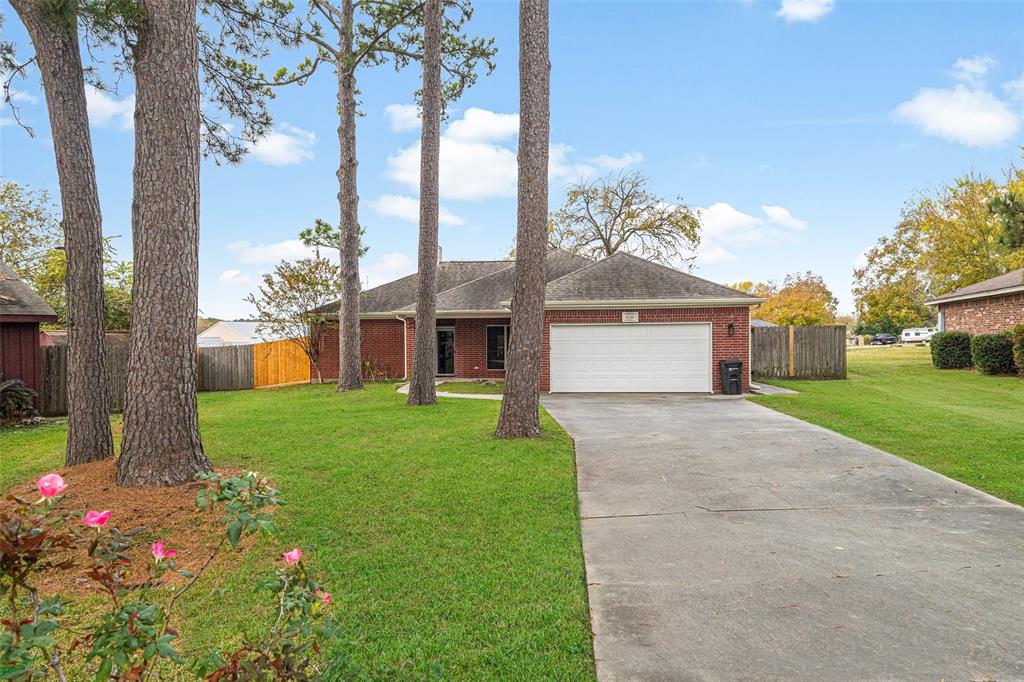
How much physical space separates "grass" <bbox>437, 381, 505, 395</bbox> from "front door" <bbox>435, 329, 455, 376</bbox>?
175 centimetres

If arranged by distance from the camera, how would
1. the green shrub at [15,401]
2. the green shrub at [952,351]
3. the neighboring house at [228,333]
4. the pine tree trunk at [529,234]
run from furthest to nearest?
the neighboring house at [228,333] → the green shrub at [952,351] → the green shrub at [15,401] → the pine tree trunk at [529,234]

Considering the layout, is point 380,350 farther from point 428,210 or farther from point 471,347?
point 428,210

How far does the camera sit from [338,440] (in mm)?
7898

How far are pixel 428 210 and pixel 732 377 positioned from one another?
28.8 ft

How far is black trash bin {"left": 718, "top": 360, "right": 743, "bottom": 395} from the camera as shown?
13.6 m

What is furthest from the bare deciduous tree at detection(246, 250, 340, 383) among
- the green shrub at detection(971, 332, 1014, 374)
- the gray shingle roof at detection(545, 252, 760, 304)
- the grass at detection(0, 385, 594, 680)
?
the green shrub at detection(971, 332, 1014, 374)

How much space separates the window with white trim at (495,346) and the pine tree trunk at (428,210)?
6.66m

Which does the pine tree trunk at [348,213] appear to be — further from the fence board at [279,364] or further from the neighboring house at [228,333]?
the neighboring house at [228,333]

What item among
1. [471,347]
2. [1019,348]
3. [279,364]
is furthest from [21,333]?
[1019,348]

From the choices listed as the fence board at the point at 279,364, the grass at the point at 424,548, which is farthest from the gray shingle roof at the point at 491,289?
the grass at the point at 424,548

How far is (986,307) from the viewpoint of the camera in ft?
64.4

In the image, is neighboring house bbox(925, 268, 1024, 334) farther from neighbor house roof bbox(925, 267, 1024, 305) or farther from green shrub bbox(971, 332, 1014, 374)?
green shrub bbox(971, 332, 1014, 374)

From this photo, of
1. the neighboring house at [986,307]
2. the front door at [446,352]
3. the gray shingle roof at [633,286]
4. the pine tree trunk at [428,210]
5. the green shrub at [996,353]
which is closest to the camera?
the pine tree trunk at [428,210]

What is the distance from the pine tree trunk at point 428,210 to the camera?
1159cm
